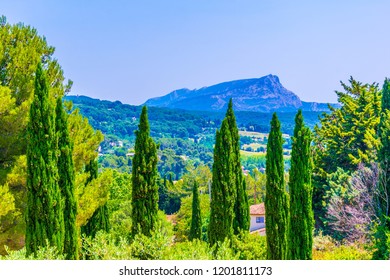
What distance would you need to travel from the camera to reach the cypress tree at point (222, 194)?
15.9 metres

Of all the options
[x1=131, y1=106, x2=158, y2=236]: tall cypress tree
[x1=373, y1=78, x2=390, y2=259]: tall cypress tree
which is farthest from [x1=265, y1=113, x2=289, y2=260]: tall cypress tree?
[x1=131, y1=106, x2=158, y2=236]: tall cypress tree

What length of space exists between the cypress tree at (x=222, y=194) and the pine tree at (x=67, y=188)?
531 cm

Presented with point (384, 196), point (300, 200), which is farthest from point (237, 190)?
point (384, 196)

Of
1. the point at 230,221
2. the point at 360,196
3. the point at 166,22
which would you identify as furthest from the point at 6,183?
the point at 360,196

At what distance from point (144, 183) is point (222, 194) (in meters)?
3.20

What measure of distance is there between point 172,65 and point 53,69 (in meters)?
15.9

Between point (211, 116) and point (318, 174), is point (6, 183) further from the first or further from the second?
point (211, 116)

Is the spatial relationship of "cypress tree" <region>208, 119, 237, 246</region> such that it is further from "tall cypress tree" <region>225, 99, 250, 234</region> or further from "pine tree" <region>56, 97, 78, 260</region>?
"pine tree" <region>56, 97, 78, 260</region>

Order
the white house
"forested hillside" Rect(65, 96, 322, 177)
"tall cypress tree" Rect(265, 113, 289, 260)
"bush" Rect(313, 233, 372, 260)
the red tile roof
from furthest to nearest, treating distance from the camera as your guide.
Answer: "forested hillside" Rect(65, 96, 322, 177) → the white house → the red tile roof → "tall cypress tree" Rect(265, 113, 289, 260) → "bush" Rect(313, 233, 372, 260)

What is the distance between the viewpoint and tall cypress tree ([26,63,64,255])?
10.9 meters

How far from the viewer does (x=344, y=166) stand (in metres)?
23.7

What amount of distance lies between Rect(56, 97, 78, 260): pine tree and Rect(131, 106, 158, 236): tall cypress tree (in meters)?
2.21

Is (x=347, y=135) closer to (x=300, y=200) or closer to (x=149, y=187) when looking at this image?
(x=300, y=200)

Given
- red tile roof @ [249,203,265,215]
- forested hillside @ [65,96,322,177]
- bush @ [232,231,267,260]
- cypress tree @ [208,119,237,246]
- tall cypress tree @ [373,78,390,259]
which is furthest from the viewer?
forested hillside @ [65,96,322,177]
